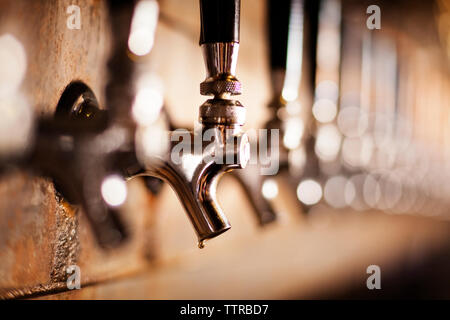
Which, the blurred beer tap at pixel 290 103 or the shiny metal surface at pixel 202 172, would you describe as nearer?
the shiny metal surface at pixel 202 172

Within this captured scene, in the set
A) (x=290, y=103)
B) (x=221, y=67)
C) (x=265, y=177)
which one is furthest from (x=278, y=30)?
(x=221, y=67)

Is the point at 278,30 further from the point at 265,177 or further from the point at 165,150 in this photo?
the point at 165,150

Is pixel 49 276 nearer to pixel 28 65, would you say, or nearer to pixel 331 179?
pixel 28 65

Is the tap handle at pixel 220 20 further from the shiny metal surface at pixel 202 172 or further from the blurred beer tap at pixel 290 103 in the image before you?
the blurred beer tap at pixel 290 103

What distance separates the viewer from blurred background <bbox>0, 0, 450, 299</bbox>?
0.55 metres

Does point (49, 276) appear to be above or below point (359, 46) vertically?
below

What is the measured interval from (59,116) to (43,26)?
0.33 ft

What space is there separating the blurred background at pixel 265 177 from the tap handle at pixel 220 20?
0.62 ft

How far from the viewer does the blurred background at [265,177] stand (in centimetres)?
55

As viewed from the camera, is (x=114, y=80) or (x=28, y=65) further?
(x=114, y=80)

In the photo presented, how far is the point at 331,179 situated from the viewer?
1206 mm

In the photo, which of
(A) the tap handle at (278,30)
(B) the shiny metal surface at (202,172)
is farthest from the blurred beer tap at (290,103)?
(B) the shiny metal surface at (202,172)
